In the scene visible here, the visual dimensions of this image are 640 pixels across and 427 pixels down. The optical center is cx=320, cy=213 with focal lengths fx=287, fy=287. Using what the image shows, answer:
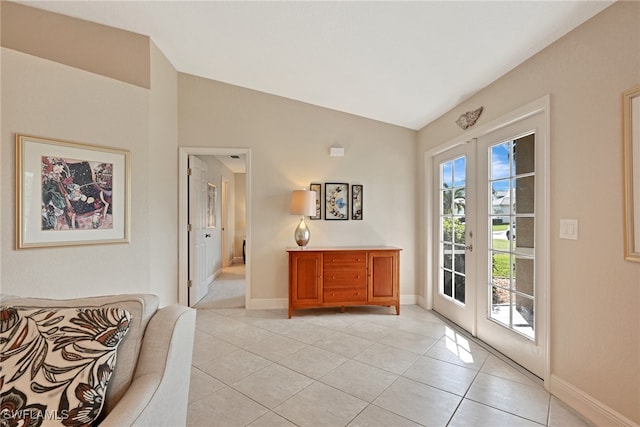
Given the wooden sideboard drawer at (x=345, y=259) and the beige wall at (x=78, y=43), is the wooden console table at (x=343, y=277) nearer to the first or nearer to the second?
the wooden sideboard drawer at (x=345, y=259)

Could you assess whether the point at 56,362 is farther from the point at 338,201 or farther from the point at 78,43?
the point at 338,201

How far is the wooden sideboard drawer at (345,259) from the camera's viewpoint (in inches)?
133

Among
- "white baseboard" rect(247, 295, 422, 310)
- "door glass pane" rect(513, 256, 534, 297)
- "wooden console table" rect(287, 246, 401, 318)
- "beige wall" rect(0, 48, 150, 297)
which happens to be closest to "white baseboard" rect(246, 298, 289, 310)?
"white baseboard" rect(247, 295, 422, 310)

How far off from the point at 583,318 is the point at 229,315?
3235 millimetres

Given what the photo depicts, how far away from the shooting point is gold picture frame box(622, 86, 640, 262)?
147 centimetres

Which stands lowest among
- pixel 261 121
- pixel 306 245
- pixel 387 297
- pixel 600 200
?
pixel 387 297

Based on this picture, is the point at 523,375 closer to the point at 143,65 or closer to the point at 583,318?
the point at 583,318

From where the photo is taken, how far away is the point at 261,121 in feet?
12.1

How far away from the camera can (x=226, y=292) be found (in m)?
4.48

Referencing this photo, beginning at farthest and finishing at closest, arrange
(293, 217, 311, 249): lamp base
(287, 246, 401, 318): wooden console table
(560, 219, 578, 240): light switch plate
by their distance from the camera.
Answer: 1. (293, 217, 311, 249): lamp base
2. (287, 246, 401, 318): wooden console table
3. (560, 219, 578, 240): light switch plate

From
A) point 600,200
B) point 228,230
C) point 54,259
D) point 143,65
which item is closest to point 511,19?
point 600,200

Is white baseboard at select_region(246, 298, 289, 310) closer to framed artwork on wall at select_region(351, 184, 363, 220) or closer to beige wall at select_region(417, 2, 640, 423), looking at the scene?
framed artwork on wall at select_region(351, 184, 363, 220)

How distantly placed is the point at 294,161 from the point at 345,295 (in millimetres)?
1794

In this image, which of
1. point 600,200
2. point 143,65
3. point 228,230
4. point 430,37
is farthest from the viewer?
point 228,230
